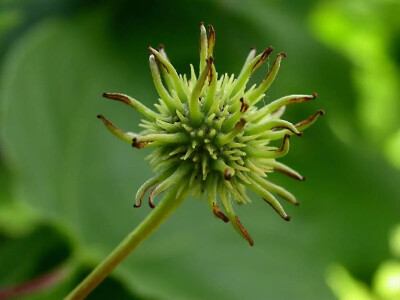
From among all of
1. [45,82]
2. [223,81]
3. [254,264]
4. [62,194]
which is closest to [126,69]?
[45,82]

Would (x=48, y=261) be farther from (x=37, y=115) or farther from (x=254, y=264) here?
(x=254, y=264)

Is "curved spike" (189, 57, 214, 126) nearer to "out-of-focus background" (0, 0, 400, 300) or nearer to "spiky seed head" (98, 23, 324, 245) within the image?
"spiky seed head" (98, 23, 324, 245)

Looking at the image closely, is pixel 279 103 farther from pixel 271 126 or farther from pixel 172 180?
pixel 172 180

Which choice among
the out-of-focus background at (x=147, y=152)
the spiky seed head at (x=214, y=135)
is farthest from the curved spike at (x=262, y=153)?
the out-of-focus background at (x=147, y=152)

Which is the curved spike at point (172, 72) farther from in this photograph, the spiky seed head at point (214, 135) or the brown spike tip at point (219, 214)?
the brown spike tip at point (219, 214)

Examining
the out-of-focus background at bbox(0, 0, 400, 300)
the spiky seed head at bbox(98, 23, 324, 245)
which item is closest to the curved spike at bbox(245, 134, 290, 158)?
the spiky seed head at bbox(98, 23, 324, 245)
